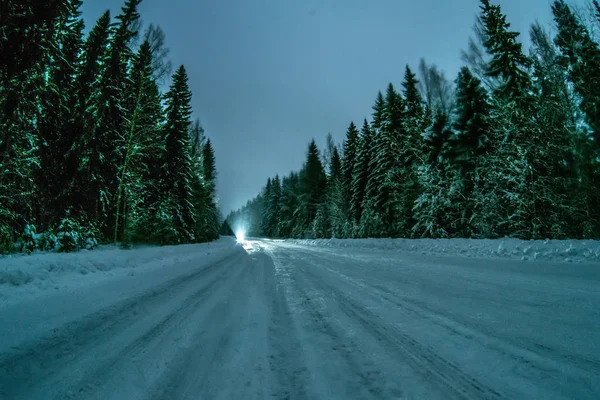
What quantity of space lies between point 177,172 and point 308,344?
1979 cm

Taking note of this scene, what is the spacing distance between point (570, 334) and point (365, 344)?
6.64ft

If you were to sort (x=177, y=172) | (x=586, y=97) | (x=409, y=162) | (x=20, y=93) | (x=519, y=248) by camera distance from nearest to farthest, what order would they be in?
1. (x=20, y=93)
2. (x=519, y=248)
3. (x=586, y=97)
4. (x=177, y=172)
5. (x=409, y=162)

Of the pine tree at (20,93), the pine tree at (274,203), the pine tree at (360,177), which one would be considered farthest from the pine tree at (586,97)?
the pine tree at (274,203)

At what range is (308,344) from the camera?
243 cm

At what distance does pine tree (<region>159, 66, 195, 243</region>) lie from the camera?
18.8 m

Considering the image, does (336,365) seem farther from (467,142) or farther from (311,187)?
(311,187)

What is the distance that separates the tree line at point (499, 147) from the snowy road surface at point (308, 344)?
10.7m

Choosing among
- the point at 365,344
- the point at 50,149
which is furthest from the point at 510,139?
the point at 50,149

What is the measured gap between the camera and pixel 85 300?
4.11m

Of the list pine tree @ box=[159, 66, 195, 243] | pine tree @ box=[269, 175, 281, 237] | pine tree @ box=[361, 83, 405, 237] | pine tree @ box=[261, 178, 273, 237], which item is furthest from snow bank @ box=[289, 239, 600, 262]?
pine tree @ box=[261, 178, 273, 237]

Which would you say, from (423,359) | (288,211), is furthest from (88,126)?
(288,211)

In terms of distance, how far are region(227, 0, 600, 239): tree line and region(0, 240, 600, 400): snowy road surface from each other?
35.0 feet

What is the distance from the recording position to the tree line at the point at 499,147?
11.7 m

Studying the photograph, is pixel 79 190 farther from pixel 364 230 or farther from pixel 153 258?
pixel 364 230
